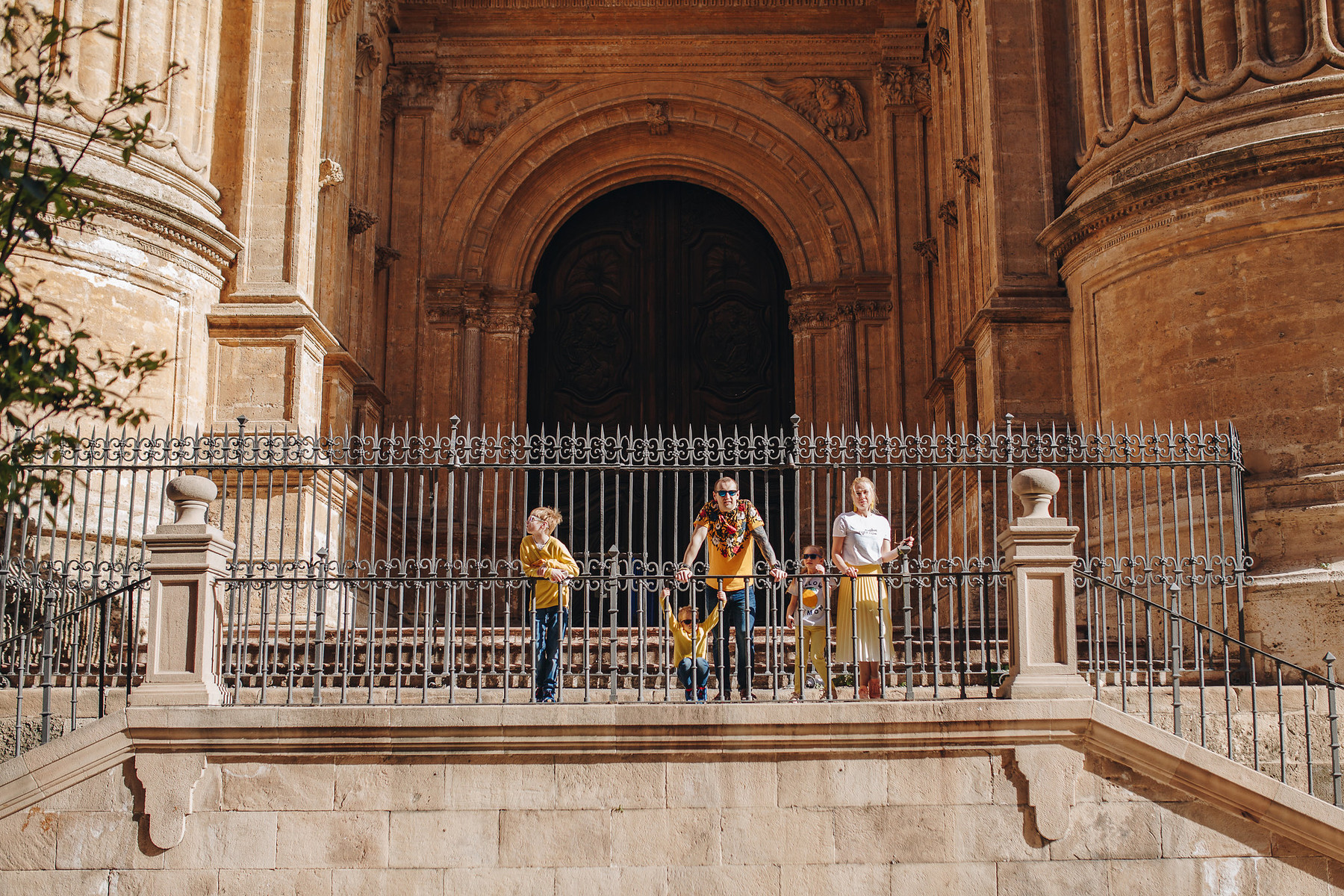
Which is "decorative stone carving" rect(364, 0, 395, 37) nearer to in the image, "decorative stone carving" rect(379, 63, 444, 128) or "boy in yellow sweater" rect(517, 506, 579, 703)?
"decorative stone carving" rect(379, 63, 444, 128)

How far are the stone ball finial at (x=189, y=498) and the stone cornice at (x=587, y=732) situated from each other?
1130 mm

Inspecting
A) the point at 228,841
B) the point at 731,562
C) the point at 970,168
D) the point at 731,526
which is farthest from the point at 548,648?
the point at 970,168

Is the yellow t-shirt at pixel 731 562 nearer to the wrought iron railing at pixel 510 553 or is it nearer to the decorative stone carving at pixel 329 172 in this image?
the wrought iron railing at pixel 510 553

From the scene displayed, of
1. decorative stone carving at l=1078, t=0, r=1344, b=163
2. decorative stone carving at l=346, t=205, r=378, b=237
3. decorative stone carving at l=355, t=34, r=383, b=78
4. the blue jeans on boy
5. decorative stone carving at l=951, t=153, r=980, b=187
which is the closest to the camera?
the blue jeans on boy

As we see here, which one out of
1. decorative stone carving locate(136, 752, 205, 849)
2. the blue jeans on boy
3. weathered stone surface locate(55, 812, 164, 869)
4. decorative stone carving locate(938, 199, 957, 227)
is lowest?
weathered stone surface locate(55, 812, 164, 869)

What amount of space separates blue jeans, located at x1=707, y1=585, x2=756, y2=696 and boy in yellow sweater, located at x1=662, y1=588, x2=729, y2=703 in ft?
0.27

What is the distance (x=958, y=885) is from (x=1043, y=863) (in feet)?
1.52

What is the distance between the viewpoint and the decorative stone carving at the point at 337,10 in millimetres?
14259

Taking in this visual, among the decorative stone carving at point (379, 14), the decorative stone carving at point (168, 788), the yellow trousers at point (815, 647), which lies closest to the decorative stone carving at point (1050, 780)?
the yellow trousers at point (815, 647)

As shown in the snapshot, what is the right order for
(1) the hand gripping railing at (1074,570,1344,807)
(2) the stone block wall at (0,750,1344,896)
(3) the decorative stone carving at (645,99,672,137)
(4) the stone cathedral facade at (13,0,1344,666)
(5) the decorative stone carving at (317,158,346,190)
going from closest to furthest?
(2) the stone block wall at (0,750,1344,896)
(1) the hand gripping railing at (1074,570,1344,807)
(4) the stone cathedral facade at (13,0,1344,666)
(5) the decorative stone carving at (317,158,346,190)
(3) the decorative stone carving at (645,99,672,137)

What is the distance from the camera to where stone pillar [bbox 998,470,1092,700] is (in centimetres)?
792

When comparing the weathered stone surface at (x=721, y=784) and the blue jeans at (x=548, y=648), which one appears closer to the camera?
the weathered stone surface at (x=721, y=784)

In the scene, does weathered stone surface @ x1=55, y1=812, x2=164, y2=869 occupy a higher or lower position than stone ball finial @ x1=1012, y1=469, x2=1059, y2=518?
lower

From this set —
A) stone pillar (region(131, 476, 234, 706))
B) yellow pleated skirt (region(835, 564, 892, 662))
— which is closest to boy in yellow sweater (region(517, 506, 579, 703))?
yellow pleated skirt (region(835, 564, 892, 662))
